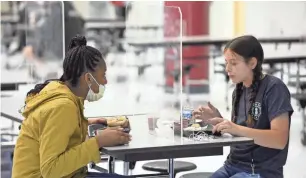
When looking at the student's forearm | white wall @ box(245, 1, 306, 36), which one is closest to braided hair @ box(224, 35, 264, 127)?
the student's forearm

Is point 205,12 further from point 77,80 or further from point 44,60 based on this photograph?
point 77,80

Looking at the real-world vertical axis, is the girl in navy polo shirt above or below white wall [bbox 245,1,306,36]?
below

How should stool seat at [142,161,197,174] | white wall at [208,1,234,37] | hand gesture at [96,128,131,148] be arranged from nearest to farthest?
hand gesture at [96,128,131,148] → stool seat at [142,161,197,174] → white wall at [208,1,234,37]

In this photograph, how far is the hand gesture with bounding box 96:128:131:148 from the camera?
2408 mm

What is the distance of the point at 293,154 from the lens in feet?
18.3

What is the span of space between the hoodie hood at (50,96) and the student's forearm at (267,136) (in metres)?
0.76

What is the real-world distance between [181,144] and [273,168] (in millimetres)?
457

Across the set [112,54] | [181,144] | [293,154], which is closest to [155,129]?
[181,144]

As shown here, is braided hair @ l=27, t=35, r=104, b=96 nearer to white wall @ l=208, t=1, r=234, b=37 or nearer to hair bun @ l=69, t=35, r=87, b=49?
hair bun @ l=69, t=35, r=87, b=49

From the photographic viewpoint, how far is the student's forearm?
2645mm

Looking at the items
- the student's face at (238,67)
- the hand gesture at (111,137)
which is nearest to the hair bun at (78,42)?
the hand gesture at (111,137)

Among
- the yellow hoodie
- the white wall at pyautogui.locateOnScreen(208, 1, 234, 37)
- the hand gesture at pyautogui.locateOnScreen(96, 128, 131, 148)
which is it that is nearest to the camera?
the yellow hoodie

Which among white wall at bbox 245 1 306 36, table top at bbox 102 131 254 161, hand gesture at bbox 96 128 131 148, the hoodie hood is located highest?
white wall at bbox 245 1 306 36

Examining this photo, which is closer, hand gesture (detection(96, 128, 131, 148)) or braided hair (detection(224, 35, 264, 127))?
hand gesture (detection(96, 128, 131, 148))
